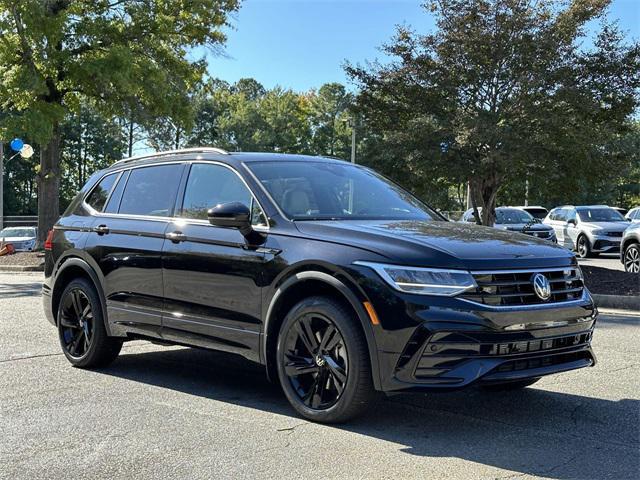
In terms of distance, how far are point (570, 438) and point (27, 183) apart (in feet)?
235

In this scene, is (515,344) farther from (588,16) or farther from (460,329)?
(588,16)

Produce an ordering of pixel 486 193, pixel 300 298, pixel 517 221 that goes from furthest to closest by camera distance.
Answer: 1. pixel 517 221
2. pixel 486 193
3. pixel 300 298

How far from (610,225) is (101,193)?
18.9m

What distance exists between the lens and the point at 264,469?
390 centimetres

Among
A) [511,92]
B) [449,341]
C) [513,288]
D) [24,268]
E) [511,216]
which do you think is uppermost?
[511,92]

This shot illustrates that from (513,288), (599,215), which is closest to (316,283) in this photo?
(513,288)

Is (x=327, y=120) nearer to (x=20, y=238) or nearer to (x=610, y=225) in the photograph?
(x=20, y=238)

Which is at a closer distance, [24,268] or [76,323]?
[76,323]

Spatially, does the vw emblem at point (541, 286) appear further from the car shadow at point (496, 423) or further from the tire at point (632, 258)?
the tire at point (632, 258)

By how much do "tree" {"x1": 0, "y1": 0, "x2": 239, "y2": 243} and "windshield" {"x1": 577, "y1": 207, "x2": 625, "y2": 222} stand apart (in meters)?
12.9

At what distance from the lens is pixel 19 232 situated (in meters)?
31.1

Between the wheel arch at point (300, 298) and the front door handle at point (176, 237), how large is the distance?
1.07 m

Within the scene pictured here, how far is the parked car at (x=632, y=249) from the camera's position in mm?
14172

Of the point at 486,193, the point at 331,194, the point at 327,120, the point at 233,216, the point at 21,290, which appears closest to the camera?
the point at 233,216
